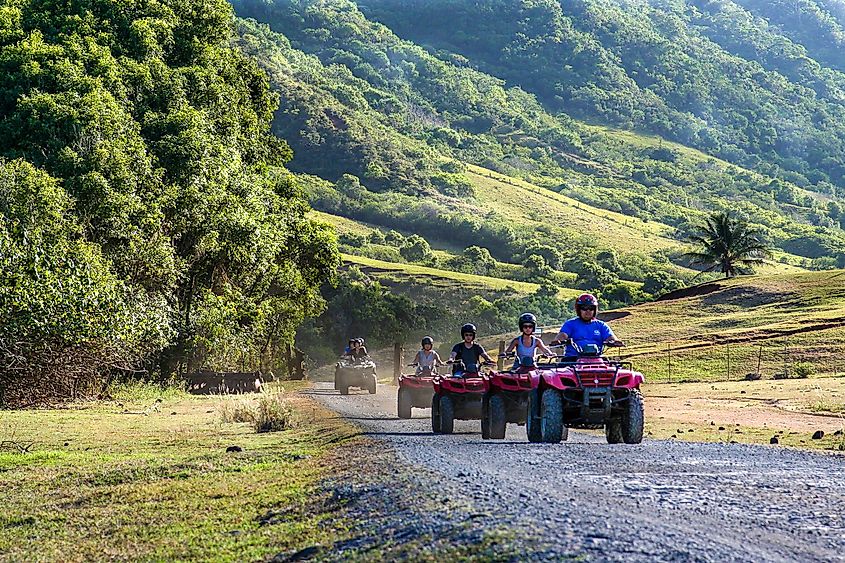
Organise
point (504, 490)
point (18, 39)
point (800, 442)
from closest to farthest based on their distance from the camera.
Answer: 1. point (504, 490)
2. point (800, 442)
3. point (18, 39)

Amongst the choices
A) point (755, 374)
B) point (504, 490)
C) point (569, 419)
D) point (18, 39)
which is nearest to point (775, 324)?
point (755, 374)

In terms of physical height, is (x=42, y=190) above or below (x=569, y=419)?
above

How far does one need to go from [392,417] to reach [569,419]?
35.3 ft

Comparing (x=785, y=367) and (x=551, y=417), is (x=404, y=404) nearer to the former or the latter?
(x=551, y=417)

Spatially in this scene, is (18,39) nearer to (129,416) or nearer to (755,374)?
(129,416)

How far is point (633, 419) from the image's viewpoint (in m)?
16.5

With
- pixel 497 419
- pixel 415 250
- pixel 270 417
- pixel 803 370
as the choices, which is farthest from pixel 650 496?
pixel 415 250

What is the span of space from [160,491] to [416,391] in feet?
39.9

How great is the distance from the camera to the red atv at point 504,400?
18.0 meters

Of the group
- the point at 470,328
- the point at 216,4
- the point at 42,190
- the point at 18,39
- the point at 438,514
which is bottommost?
the point at 438,514

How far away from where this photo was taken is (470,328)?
2072 centimetres

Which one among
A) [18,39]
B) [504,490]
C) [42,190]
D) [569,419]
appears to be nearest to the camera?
[504,490]

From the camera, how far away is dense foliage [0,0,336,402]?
3033 centimetres

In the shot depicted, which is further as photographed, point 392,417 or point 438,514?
point 392,417
